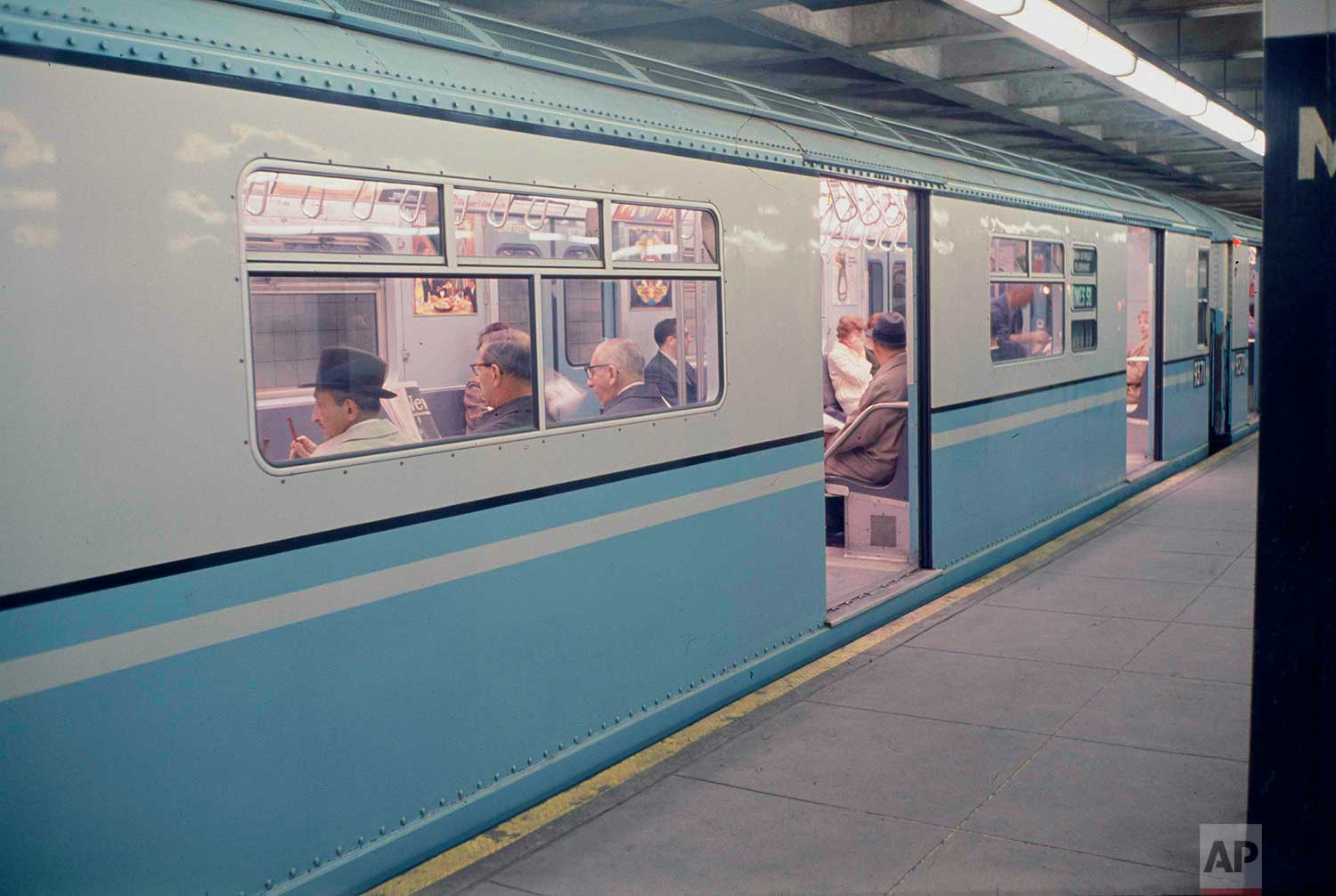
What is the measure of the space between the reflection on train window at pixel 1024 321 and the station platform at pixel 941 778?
6.34ft

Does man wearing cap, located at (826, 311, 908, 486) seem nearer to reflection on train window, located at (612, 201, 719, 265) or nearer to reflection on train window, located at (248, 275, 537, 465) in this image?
reflection on train window, located at (612, 201, 719, 265)

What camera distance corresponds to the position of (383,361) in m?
3.98

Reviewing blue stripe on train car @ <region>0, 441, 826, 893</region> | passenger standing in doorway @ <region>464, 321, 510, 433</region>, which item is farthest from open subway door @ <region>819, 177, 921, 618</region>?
passenger standing in doorway @ <region>464, 321, 510, 433</region>

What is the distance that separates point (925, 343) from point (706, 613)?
105 inches

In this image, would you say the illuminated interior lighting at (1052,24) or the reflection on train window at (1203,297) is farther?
the reflection on train window at (1203,297)

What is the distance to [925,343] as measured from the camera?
715cm

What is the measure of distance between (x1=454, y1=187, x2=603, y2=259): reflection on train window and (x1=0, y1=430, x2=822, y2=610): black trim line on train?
2.58ft

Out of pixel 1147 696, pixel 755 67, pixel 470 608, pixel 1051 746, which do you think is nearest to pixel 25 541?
pixel 470 608

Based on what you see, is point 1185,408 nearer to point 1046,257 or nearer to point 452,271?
point 1046,257

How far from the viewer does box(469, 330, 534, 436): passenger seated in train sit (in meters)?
4.28

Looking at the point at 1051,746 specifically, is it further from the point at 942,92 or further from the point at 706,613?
the point at 942,92

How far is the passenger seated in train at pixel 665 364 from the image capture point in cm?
509

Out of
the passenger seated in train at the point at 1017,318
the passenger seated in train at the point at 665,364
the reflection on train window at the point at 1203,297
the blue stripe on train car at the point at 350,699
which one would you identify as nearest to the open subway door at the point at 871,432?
the passenger seated in train at the point at 1017,318

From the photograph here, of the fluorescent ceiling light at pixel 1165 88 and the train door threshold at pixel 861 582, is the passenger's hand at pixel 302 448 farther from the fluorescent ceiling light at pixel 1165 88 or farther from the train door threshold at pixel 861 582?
the fluorescent ceiling light at pixel 1165 88
